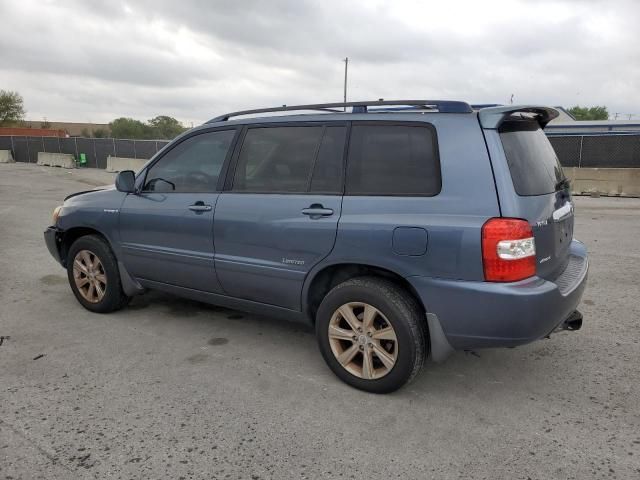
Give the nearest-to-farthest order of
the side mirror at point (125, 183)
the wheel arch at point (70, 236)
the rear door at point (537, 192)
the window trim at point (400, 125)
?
1. the rear door at point (537, 192)
2. the window trim at point (400, 125)
3. the side mirror at point (125, 183)
4. the wheel arch at point (70, 236)

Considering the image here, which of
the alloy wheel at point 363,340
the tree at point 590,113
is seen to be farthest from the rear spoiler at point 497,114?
the tree at point 590,113

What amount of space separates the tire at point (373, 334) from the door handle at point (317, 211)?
45 cm

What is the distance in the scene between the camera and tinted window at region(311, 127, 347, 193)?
129 inches

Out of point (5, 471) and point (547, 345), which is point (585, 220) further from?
point (5, 471)

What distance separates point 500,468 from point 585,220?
9.19 metres

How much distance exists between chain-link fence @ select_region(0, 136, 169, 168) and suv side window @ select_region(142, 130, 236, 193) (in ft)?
72.4

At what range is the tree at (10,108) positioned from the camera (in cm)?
6906

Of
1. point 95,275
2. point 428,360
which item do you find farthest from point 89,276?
point 428,360

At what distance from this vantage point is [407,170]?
3033 millimetres

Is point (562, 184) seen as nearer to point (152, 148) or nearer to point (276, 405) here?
point (276, 405)

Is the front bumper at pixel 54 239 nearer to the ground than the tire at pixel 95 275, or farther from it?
farther from it

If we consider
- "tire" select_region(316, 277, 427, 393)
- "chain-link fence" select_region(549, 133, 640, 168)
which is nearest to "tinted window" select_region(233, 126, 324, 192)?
"tire" select_region(316, 277, 427, 393)

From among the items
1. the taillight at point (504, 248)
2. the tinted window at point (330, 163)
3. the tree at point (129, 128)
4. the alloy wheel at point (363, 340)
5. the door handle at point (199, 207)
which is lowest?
the alloy wheel at point (363, 340)

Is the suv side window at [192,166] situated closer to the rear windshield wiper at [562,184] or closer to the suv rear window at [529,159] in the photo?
the suv rear window at [529,159]
